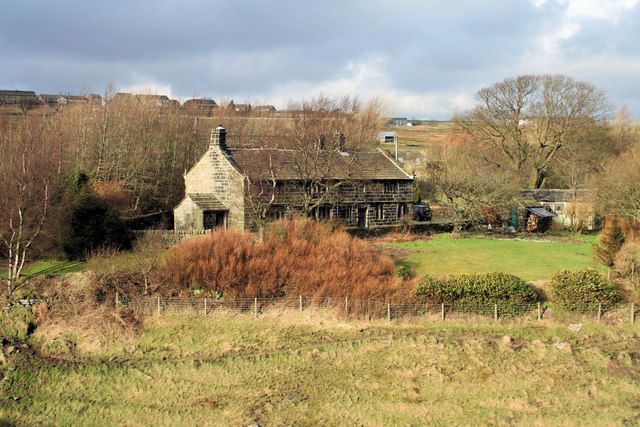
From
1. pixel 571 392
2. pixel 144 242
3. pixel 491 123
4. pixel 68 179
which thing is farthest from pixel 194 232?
pixel 491 123

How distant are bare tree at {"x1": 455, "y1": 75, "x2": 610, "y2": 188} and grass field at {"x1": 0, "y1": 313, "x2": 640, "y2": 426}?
36197 millimetres

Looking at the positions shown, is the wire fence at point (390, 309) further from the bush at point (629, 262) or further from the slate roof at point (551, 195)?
the slate roof at point (551, 195)

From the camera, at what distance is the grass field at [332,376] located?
55.2 feet

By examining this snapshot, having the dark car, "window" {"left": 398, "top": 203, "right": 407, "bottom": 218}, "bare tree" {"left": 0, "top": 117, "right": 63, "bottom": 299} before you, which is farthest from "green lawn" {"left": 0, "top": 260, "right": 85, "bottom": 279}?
the dark car

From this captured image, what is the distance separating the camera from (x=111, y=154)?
138ft

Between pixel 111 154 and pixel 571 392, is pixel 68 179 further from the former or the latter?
pixel 571 392

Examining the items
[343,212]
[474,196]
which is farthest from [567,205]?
[343,212]

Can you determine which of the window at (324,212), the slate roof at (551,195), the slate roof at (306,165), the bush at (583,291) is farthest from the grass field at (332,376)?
the slate roof at (551,195)

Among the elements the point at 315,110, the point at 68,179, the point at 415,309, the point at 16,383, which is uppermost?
the point at 315,110

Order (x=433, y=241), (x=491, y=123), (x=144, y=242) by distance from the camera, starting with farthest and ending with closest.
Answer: (x=491, y=123) → (x=433, y=241) → (x=144, y=242)

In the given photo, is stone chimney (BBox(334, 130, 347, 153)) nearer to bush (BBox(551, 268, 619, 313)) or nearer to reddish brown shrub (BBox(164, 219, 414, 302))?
reddish brown shrub (BBox(164, 219, 414, 302))

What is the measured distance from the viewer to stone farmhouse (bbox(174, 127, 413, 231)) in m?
35.7

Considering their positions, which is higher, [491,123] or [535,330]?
[491,123]

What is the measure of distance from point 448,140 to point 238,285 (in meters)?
51.7
